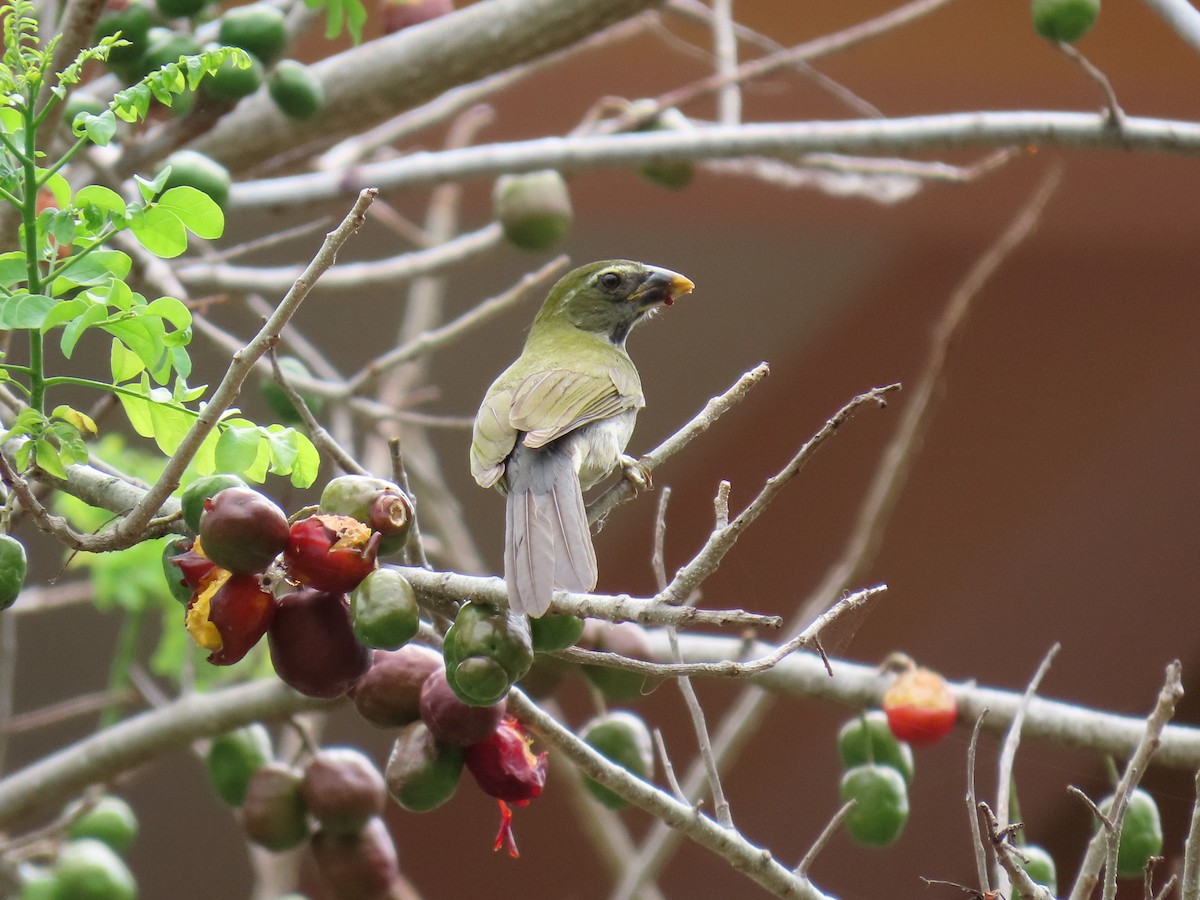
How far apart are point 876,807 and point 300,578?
1.01 metres

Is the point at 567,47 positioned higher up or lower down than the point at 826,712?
higher up

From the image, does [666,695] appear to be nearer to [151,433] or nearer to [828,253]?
[828,253]

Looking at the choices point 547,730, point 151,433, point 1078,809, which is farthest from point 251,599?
point 1078,809

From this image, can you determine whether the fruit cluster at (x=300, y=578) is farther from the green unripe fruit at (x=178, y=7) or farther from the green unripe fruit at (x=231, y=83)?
the green unripe fruit at (x=178, y=7)

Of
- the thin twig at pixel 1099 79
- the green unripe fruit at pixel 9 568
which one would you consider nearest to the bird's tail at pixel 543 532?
the green unripe fruit at pixel 9 568

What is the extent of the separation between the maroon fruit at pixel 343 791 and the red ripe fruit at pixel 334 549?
1.96 ft

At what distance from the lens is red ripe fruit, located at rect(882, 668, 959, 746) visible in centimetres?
191

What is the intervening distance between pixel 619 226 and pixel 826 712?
6.07ft

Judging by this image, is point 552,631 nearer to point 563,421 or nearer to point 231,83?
point 563,421

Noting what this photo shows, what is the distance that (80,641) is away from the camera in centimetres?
507

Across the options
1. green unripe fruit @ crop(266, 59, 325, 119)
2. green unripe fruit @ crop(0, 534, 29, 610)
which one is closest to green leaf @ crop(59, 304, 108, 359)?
green unripe fruit @ crop(0, 534, 29, 610)

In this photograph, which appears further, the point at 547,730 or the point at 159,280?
the point at 159,280

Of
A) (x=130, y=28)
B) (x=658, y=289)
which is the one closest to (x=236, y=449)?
(x=130, y=28)

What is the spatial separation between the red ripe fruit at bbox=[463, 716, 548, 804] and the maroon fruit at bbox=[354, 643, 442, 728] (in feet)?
0.27
